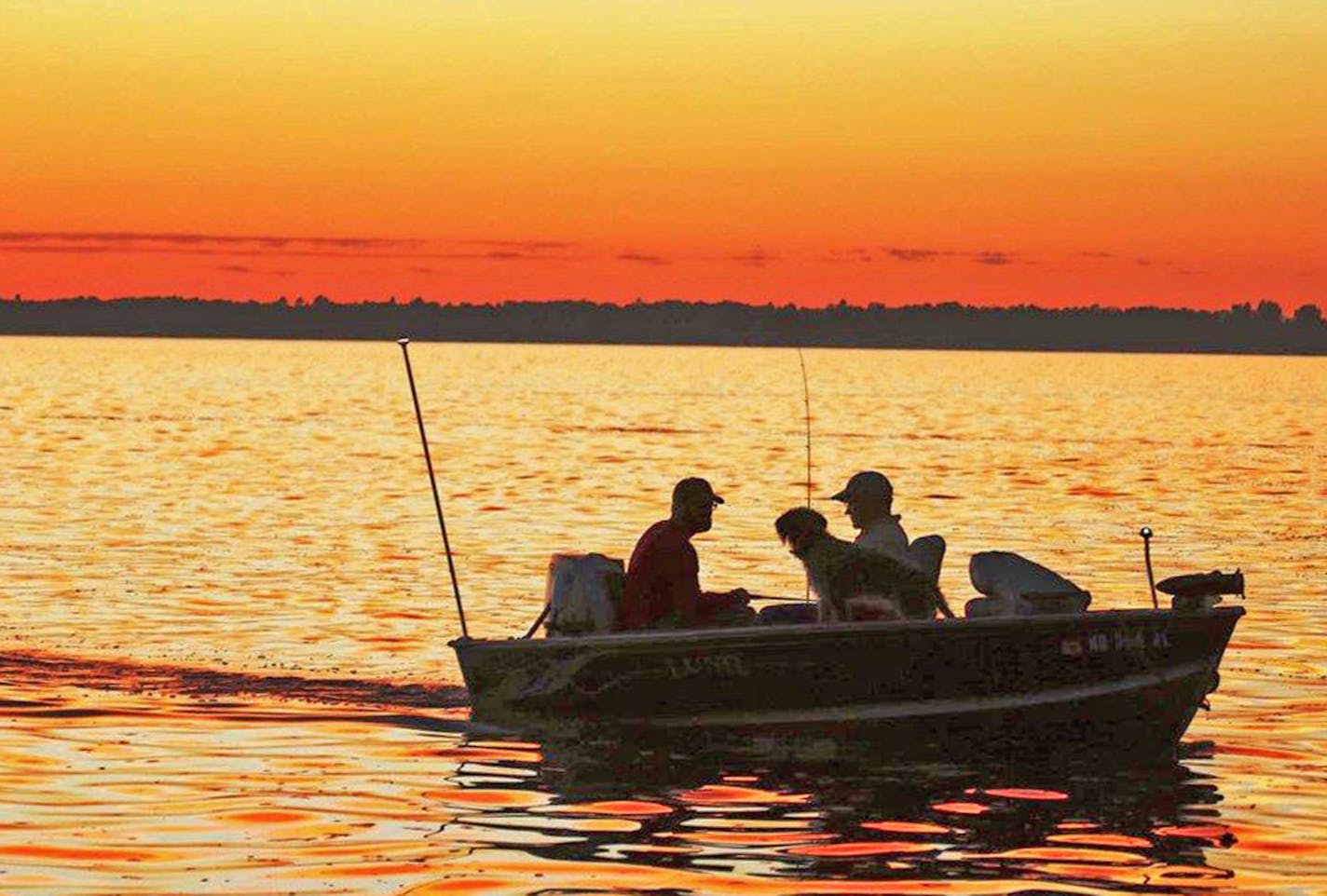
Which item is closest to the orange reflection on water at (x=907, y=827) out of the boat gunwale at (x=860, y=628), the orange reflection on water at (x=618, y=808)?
the orange reflection on water at (x=618, y=808)

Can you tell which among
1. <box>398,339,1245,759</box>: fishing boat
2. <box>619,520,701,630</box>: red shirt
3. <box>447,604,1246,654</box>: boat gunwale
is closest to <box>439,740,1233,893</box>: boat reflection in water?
<box>398,339,1245,759</box>: fishing boat

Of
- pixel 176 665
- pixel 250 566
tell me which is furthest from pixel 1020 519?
pixel 176 665

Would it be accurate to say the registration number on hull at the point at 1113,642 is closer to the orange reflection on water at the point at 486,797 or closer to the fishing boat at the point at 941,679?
the fishing boat at the point at 941,679

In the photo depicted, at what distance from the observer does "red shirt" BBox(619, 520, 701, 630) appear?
17562 millimetres

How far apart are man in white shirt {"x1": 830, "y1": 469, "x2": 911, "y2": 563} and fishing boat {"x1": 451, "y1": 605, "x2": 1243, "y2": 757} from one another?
61 centimetres

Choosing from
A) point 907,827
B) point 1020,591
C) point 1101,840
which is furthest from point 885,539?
point 1101,840

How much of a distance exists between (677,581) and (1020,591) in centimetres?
233

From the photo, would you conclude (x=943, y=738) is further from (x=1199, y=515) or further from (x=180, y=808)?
(x=1199, y=515)

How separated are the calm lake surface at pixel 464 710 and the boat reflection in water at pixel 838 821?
0.11ft

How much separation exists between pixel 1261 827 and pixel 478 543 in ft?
72.4

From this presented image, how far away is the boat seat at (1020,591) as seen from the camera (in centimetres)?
1727

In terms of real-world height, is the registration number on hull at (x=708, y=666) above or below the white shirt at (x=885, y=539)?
below

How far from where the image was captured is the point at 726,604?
17.9 meters

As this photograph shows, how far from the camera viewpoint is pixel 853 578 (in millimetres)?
17047
